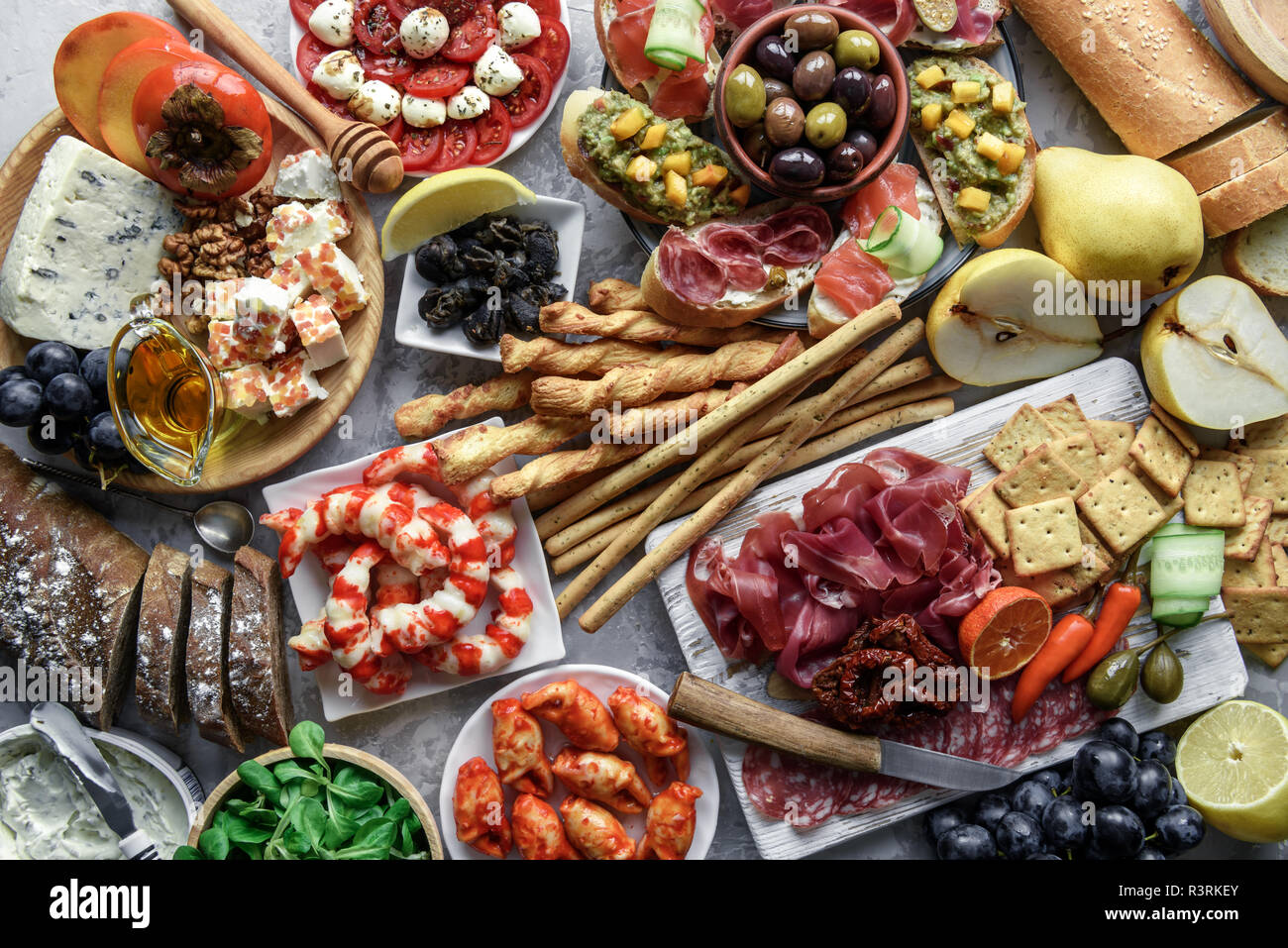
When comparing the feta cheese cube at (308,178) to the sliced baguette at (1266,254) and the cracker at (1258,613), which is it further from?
the cracker at (1258,613)

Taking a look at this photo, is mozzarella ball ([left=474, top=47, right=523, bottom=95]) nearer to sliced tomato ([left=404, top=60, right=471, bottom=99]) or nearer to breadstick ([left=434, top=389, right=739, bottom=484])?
sliced tomato ([left=404, top=60, right=471, bottom=99])

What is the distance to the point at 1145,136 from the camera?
8.53 ft

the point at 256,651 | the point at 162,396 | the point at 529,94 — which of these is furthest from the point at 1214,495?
the point at 162,396

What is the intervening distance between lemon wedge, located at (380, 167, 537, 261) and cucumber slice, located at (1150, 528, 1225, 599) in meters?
1.94

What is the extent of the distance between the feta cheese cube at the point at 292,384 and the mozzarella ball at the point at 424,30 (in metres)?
0.91

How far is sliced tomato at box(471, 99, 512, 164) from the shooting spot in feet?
8.84

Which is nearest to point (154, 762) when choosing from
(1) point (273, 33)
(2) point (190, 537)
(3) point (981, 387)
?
(2) point (190, 537)

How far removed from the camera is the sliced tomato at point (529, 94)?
2.70m

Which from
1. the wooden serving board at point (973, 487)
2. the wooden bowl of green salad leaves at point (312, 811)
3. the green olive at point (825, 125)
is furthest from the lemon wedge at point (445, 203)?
the wooden bowl of green salad leaves at point (312, 811)

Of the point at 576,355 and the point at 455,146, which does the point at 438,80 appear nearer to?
the point at 455,146

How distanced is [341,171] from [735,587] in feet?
5.03

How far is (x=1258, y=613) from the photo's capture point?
2.62 m

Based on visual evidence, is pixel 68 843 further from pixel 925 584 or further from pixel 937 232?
pixel 937 232

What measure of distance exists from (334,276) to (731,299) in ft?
3.45
